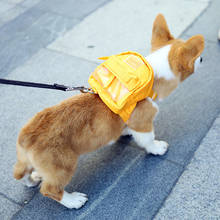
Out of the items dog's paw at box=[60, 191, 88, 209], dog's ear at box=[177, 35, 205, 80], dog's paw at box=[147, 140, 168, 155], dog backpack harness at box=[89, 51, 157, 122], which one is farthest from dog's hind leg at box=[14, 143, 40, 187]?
dog's ear at box=[177, 35, 205, 80]

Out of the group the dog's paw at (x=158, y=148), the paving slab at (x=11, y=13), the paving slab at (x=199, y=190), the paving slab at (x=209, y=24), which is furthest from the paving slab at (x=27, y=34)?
the paving slab at (x=199, y=190)

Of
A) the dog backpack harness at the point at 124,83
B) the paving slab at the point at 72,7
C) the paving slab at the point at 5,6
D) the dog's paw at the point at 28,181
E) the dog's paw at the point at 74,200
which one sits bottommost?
the dog's paw at the point at 74,200

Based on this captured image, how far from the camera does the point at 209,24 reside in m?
4.21

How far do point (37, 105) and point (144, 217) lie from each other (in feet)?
6.14

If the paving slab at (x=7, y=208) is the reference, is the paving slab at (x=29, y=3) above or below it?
above

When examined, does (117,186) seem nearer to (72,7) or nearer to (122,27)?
(122,27)

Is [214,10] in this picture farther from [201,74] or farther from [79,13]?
[79,13]

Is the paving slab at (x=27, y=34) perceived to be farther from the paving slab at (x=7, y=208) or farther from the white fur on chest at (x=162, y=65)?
Result: the white fur on chest at (x=162, y=65)

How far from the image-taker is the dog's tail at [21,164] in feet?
6.73

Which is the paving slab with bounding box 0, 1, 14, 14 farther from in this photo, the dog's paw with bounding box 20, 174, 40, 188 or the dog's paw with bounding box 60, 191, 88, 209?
the dog's paw with bounding box 60, 191, 88, 209

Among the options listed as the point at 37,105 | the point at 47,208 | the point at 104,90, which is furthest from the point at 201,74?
the point at 47,208

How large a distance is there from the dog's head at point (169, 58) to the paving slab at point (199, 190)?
2.49 ft

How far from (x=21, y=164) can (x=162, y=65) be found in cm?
140

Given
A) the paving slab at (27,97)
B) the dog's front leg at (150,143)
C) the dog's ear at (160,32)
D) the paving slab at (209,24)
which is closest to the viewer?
the dog's ear at (160,32)
